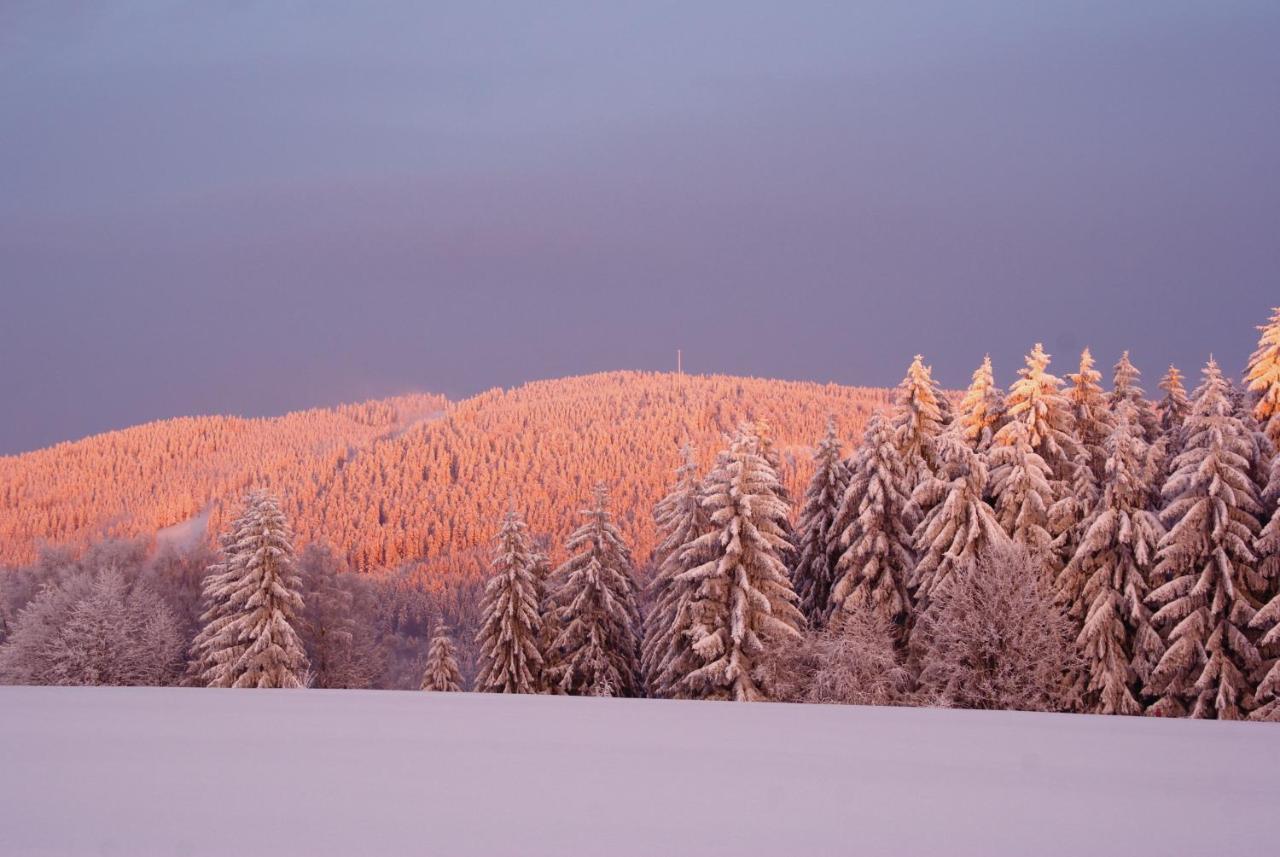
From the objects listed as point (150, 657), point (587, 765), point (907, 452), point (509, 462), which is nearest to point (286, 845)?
point (587, 765)

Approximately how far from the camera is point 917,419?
109 ft

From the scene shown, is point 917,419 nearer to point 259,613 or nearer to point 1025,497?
point 1025,497

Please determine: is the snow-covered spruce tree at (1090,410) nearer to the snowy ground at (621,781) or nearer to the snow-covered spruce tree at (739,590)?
the snow-covered spruce tree at (739,590)

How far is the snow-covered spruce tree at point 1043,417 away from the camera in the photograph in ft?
101

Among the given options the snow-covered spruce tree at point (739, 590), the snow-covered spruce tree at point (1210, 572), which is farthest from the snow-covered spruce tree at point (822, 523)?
the snow-covered spruce tree at point (1210, 572)

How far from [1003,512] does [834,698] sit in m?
8.13

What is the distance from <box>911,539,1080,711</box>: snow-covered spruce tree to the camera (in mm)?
25078

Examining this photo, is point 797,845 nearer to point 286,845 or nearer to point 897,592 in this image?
point 286,845

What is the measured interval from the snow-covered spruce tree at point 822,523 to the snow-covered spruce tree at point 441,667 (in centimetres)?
1586

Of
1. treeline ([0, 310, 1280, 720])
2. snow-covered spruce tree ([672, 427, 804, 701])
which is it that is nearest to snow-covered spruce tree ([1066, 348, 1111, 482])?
treeline ([0, 310, 1280, 720])

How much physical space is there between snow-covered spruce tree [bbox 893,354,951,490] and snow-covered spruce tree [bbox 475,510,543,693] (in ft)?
45.2

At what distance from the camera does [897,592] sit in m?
30.5

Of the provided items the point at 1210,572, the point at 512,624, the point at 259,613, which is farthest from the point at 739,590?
the point at 259,613

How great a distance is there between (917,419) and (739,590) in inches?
371
